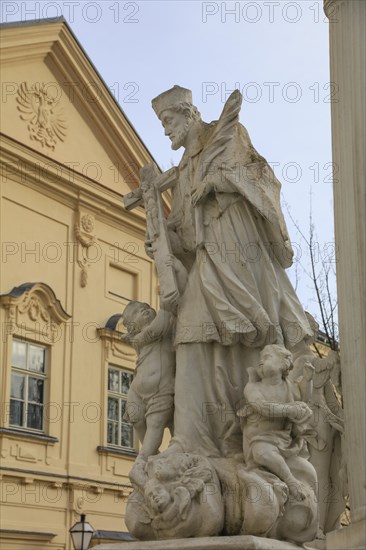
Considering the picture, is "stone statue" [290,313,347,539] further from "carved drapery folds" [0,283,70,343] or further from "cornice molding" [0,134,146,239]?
"cornice molding" [0,134,146,239]

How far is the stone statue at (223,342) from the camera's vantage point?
588 centimetres

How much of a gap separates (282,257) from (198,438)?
4.11 ft

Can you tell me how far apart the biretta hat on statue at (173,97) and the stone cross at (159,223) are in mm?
409

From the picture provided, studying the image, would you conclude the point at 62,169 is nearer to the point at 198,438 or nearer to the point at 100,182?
the point at 100,182

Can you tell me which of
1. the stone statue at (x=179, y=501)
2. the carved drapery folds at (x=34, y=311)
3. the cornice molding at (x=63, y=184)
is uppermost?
the cornice molding at (x=63, y=184)

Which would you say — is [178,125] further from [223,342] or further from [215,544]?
[215,544]

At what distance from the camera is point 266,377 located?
20.1ft

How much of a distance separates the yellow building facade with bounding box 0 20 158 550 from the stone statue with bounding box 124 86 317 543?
13194 mm

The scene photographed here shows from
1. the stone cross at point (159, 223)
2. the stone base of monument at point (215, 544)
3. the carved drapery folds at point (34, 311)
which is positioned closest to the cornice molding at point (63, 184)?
the carved drapery folds at point (34, 311)

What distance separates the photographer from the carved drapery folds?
20.6 metres

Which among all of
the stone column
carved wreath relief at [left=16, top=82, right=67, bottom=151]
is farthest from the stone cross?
carved wreath relief at [left=16, top=82, right=67, bottom=151]

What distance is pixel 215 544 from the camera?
18.3ft

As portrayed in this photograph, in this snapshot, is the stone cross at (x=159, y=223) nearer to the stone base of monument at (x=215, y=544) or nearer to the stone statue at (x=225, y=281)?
the stone statue at (x=225, y=281)

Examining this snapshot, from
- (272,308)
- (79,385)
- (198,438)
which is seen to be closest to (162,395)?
(198,438)
